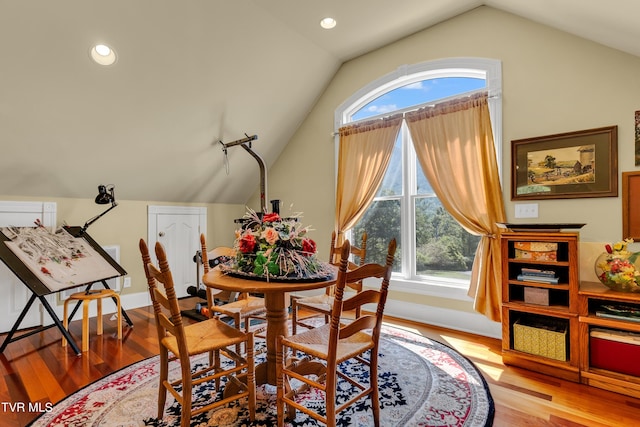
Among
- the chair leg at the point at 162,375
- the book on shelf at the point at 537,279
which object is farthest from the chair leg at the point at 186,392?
the book on shelf at the point at 537,279

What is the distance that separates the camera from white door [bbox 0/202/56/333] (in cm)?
326

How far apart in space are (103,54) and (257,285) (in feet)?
8.13

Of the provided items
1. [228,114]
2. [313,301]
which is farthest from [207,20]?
[313,301]

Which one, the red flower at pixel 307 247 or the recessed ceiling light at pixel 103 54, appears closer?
the red flower at pixel 307 247

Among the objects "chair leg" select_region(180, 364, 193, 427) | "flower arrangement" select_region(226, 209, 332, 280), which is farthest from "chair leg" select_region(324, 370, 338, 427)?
"chair leg" select_region(180, 364, 193, 427)

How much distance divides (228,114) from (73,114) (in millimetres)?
1509

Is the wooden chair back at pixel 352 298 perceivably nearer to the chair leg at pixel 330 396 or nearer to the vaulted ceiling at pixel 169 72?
the chair leg at pixel 330 396

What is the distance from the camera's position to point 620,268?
7.29 ft

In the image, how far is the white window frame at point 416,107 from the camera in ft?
10.0

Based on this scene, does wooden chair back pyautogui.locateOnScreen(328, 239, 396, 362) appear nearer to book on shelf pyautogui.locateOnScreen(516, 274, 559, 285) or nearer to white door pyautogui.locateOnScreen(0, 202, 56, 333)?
book on shelf pyautogui.locateOnScreen(516, 274, 559, 285)

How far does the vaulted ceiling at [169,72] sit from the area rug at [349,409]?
7.25ft

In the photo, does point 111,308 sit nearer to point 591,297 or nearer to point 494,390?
point 494,390

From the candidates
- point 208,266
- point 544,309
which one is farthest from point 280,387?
point 544,309

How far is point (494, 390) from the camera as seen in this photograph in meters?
2.18
